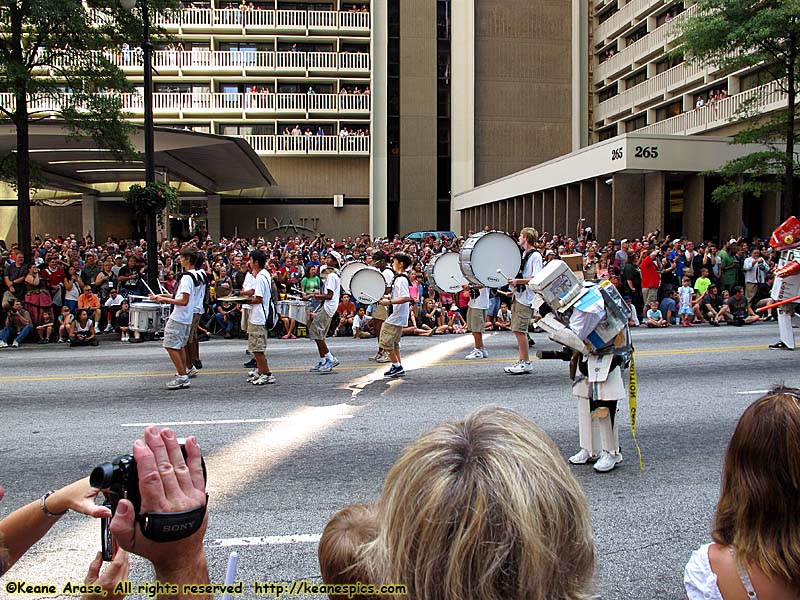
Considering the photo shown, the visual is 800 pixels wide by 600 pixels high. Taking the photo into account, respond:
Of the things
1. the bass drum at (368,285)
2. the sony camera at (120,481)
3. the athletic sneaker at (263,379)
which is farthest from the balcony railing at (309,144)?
the sony camera at (120,481)

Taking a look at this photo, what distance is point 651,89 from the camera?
41969mm

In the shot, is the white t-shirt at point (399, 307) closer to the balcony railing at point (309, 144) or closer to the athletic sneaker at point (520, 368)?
the athletic sneaker at point (520, 368)

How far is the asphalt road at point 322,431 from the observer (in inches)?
181

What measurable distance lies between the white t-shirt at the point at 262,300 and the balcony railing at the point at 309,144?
124 feet

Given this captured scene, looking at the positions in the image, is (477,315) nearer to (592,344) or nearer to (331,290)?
(331,290)

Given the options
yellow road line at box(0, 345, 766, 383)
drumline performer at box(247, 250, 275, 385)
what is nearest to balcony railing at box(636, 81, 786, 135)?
yellow road line at box(0, 345, 766, 383)

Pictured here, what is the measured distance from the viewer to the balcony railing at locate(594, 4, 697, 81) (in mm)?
38147

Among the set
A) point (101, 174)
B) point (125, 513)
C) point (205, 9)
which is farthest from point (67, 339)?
point (205, 9)

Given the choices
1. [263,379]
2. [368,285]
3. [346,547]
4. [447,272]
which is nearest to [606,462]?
[346,547]

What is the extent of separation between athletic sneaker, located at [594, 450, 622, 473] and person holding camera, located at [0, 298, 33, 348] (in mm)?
12991

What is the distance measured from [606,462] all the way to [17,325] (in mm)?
A: 13370

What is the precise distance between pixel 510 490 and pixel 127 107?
50.0m

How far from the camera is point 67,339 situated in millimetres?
15648

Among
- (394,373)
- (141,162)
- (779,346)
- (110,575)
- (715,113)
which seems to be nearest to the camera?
(110,575)
